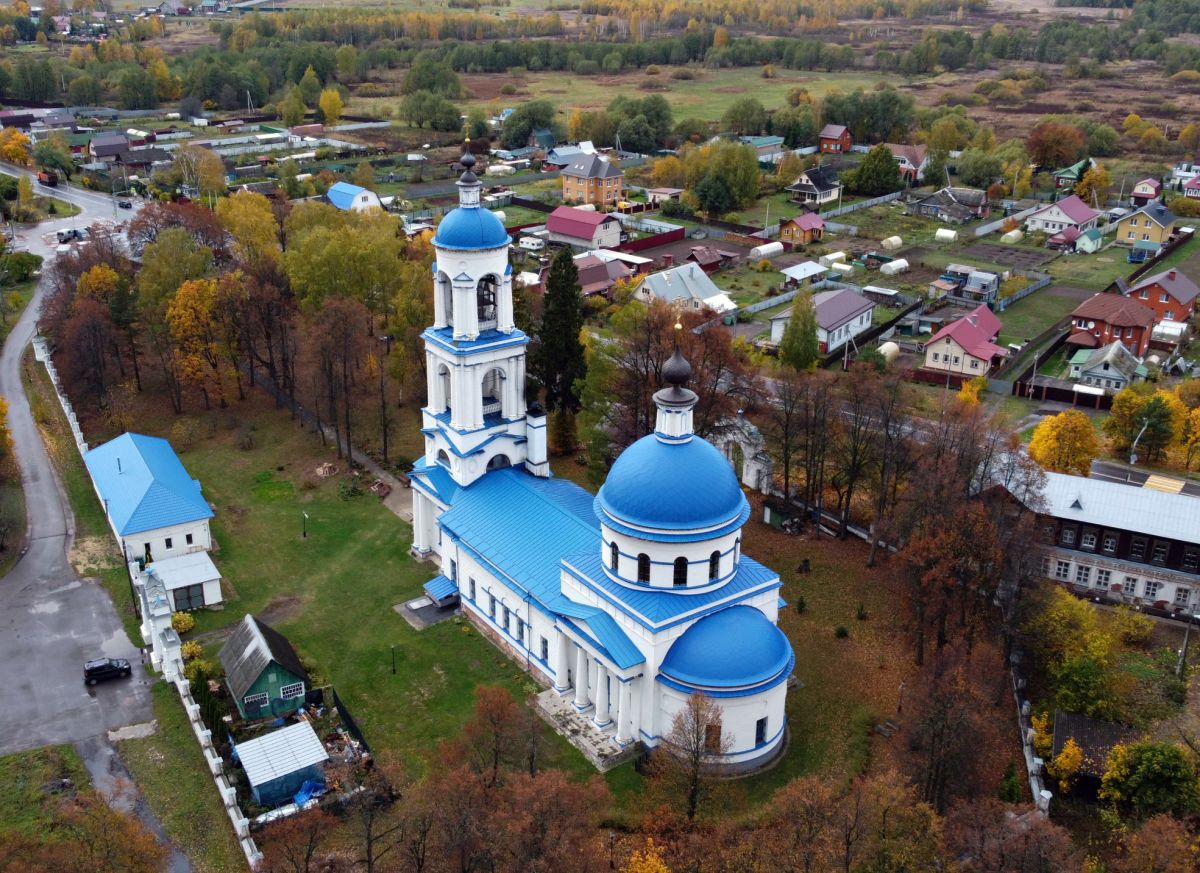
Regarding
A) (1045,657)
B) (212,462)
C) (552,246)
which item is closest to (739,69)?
(552,246)

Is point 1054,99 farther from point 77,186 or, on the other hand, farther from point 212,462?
point 212,462

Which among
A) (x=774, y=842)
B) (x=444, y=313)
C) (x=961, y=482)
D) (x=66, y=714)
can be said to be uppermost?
(x=444, y=313)

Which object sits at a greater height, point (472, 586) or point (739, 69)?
point (739, 69)

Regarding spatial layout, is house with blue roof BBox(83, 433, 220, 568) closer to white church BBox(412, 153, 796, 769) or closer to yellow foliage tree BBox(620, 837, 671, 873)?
white church BBox(412, 153, 796, 769)

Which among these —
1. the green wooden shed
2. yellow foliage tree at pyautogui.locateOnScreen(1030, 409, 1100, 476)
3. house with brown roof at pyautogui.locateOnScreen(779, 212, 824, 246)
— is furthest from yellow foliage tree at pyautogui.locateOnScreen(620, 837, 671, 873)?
house with brown roof at pyautogui.locateOnScreen(779, 212, 824, 246)

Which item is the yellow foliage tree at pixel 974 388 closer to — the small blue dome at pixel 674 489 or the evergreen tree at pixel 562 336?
the evergreen tree at pixel 562 336

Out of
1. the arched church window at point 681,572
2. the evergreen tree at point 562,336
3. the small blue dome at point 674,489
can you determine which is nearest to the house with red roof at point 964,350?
the evergreen tree at point 562,336

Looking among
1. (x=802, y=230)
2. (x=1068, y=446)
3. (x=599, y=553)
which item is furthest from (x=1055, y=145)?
(x=599, y=553)
